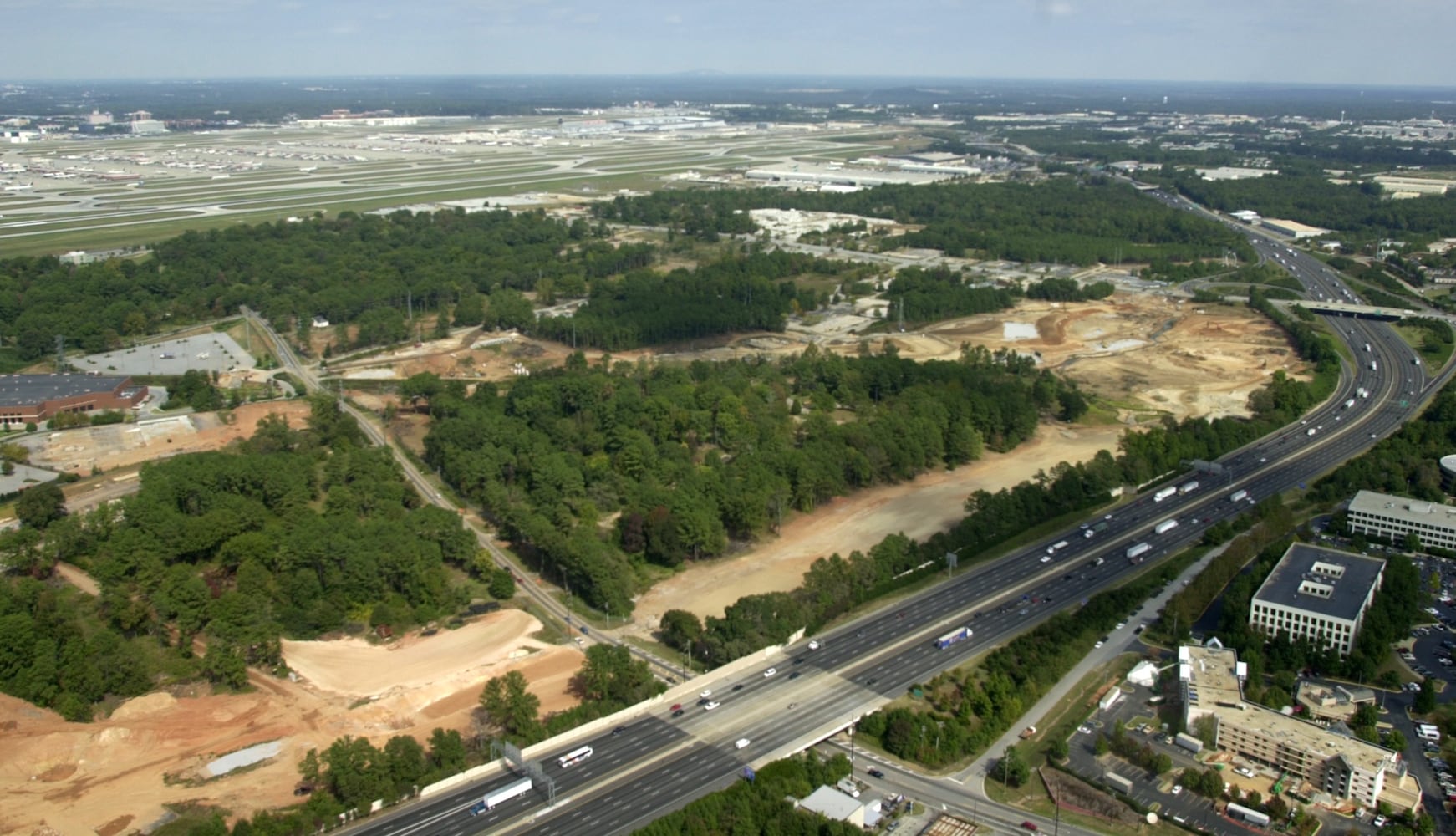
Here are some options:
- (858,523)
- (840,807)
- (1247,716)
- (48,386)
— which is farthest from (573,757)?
(48,386)

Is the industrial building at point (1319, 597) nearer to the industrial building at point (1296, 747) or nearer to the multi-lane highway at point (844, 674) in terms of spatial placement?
the industrial building at point (1296, 747)

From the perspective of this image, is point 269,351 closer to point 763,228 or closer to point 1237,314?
point 763,228

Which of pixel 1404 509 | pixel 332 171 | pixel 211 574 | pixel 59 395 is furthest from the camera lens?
pixel 332 171

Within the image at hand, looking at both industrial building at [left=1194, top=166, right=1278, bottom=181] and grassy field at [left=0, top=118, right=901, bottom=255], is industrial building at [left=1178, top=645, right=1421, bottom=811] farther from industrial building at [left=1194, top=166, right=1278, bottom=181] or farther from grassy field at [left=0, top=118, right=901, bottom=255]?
industrial building at [left=1194, top=166, right=1278, bottom=181]

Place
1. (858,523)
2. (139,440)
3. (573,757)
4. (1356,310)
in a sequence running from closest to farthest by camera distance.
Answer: (573,757) → (858,523) → (139,440) → (1356,310)

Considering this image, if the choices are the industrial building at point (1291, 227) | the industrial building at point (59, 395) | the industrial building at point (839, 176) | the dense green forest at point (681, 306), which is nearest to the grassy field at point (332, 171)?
the industrial building at point (839, 176)

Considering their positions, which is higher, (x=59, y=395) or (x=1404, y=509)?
(x=59, y=395)

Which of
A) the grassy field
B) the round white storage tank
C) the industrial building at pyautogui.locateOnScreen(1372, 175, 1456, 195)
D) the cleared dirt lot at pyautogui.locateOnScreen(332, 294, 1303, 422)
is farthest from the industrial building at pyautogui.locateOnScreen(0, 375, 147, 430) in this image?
the industrial building at pyautogui.locateOnScreen(1372, 175, 1456, 195)

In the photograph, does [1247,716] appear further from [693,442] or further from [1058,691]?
[693,442]
